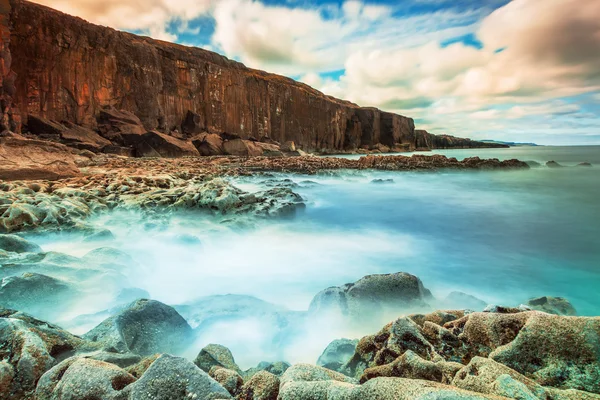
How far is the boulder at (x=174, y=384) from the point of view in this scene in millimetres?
1049

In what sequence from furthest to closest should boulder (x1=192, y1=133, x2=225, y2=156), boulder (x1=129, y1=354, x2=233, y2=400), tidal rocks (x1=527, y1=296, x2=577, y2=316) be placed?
boulder (x1=192, y1=133, x2=225, y2=156) < tidal rocks (x1=527, y1=296, x2=577, y2=316) < boulder (x1=129, y1=354, x2=233, y2=400)

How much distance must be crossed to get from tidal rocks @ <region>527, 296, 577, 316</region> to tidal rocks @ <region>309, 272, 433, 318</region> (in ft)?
3.24

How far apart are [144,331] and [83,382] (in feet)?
2.88

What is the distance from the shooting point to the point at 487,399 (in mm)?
840

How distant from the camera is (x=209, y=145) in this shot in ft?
80.2

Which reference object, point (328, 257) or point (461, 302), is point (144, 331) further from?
point (328, 257)

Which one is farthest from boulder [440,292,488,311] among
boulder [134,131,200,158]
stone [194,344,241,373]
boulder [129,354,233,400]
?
boulder [134,131,200,158]

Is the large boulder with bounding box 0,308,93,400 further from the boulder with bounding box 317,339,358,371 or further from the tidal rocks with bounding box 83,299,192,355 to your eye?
the boulder with bounding box 317,339,358,371

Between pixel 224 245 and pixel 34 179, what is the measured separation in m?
5.48

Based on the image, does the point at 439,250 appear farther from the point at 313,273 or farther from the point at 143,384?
the point at 143,384

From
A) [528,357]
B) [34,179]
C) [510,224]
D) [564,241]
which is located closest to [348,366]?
[528,357]

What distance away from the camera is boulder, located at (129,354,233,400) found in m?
1.05

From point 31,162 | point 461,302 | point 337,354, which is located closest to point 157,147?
point 31,162

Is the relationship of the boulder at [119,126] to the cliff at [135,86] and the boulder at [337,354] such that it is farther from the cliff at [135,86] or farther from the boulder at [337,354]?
the boulder at [337,354]
